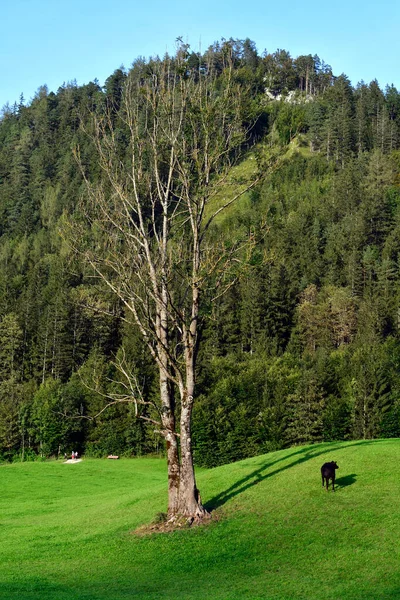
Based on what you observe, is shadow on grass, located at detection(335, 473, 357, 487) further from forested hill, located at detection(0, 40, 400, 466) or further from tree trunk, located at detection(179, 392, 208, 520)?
forested hill, located at detection(0, 40, 400, 466)

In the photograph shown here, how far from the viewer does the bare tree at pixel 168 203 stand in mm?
30078

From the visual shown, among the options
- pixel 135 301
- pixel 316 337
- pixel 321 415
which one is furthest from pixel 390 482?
pixel 316 337

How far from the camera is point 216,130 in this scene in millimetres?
31438

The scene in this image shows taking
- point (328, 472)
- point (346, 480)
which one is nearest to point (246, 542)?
point (328, 472)

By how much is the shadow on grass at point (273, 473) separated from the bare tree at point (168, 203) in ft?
9.20

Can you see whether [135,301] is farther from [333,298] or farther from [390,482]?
[333,298]

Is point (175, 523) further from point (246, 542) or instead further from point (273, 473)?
point (273, 473)

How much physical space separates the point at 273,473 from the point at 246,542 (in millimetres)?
8708

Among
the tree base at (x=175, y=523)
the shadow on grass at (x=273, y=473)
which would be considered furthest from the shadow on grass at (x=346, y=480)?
the tree base at (x=175, y=523)

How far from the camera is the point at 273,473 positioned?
3306 centimetres

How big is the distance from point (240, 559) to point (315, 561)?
2.57m

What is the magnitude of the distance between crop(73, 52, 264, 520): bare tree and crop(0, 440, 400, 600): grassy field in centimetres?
386

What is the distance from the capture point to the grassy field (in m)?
20.5

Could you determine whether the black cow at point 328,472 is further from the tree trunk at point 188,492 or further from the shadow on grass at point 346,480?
the tree trunk at point 188,492
